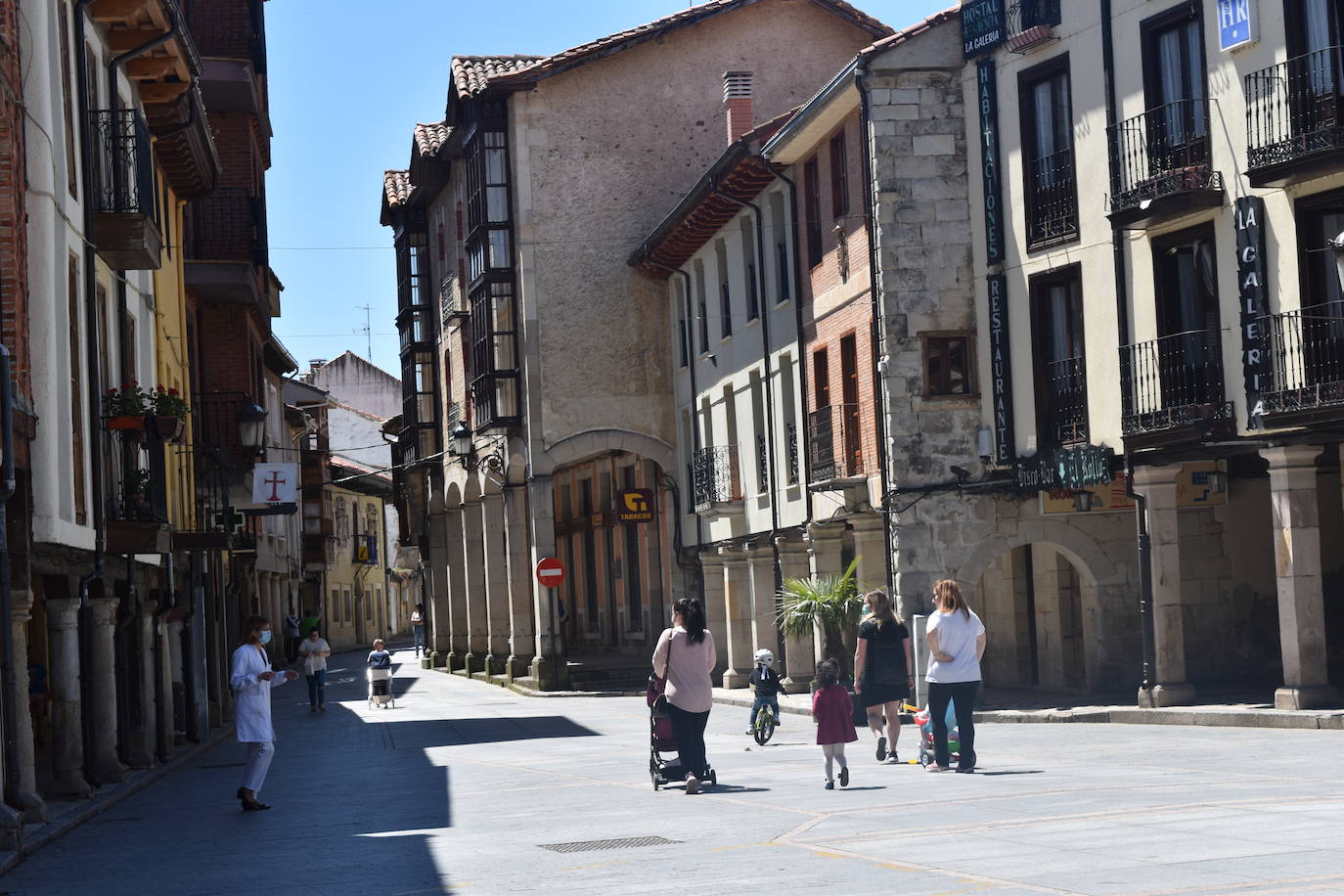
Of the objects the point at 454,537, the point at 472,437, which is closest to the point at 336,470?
the point at 454,537

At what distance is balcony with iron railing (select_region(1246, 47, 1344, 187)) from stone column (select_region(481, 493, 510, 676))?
29004 mm

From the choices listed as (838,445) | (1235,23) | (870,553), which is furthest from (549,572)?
(1235,23)

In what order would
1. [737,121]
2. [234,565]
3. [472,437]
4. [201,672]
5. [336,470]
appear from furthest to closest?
[336,470]
[472,437]
[737,121]
[234,565]
[201,672]

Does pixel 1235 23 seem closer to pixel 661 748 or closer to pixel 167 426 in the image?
pixel 661 748

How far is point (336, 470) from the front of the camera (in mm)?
83250

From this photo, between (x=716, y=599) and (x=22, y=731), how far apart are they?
24.7 metres

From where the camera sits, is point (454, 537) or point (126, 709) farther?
point (454, 537)

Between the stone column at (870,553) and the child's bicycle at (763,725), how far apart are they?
7003 mm

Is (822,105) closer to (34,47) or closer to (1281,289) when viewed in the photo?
(1281,289)

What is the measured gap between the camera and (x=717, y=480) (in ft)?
131

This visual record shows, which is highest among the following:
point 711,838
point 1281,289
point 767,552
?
point 1281,289

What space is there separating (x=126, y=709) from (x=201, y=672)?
8188 millimetres

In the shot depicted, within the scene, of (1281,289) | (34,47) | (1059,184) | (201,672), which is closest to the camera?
(34,47)

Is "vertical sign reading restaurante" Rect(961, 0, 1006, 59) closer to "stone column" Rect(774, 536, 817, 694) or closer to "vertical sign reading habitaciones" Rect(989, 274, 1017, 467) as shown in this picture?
"vertical sign reading habitaciones" Rect(989, 274, 1017, 467)
